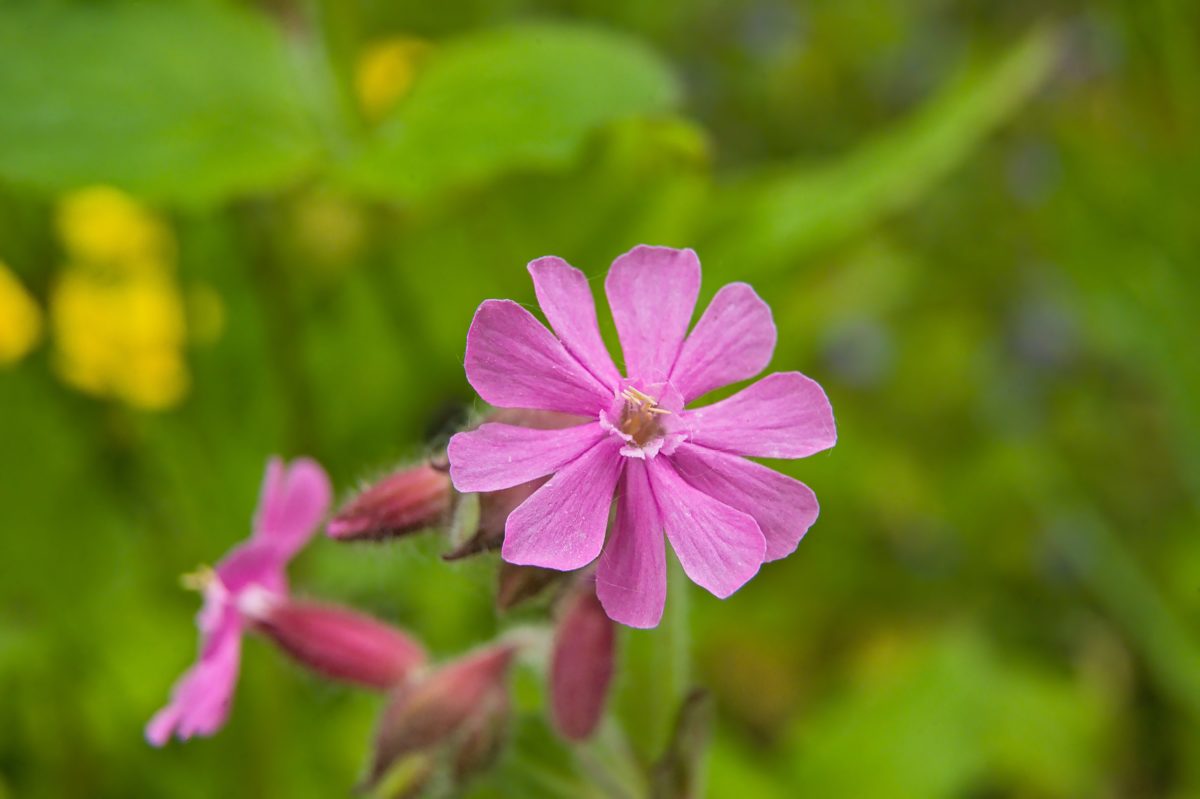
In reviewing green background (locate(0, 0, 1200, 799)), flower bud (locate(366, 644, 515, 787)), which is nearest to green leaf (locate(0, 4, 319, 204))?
green background (locate(0, 0, 1200, 799))

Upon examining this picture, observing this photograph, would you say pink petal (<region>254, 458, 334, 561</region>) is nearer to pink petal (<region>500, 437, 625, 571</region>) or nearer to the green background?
the green background

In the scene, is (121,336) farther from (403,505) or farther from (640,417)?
(640,417)

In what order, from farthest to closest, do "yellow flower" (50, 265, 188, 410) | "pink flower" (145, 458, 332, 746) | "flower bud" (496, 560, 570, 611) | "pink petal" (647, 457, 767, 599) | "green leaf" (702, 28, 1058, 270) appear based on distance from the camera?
"yellow flower" (50, 265, 188, 410) → "green leaf" (702, 28, 1058, 270) → "pink flower" (145, 458, 332, 746) → "flower bud" (496, 560, 570, 611) → "pink petal" (647, 457, 767, 599)

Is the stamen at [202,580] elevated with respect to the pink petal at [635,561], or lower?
lower

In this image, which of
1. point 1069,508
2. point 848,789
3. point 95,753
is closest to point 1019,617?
point 1069,508

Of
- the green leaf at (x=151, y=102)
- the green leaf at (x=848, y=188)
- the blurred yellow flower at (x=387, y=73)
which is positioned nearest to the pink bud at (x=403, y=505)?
the green leaf at (x=151, y=102)

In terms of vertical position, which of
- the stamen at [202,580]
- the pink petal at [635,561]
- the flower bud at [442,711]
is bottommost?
the flower bud at [442,711]

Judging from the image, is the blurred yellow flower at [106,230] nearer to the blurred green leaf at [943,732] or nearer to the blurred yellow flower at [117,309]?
the blurred yellow flower at [117,309]
